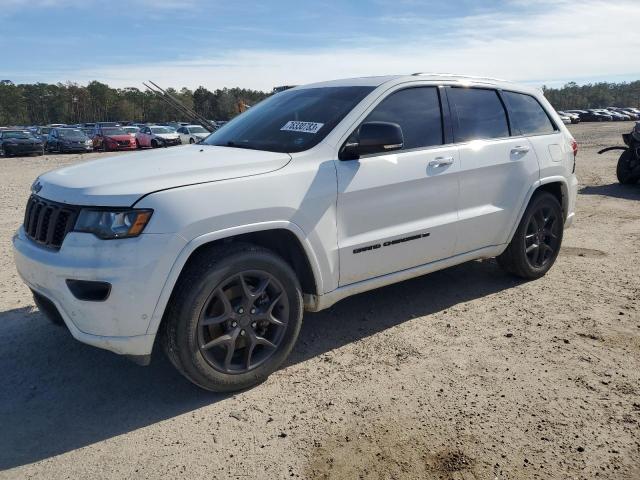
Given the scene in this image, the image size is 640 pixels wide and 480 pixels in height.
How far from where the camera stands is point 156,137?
3014 centimetres

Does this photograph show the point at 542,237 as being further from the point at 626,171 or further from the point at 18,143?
the point at 18,143

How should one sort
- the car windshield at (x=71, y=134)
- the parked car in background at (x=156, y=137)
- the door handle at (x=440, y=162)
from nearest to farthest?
1. the door handle at (x=440, y=162)
2. the car windshield at (x=71, y=134)
3. the parked car in background at (x=156, y=137)

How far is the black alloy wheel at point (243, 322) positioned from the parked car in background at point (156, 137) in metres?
28.3

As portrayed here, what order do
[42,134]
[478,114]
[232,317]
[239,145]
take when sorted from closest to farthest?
[232,317]
[239,145]
[478,114]
[42,134]

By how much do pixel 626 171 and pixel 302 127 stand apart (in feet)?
30.0

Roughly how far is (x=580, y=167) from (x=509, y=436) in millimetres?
13178

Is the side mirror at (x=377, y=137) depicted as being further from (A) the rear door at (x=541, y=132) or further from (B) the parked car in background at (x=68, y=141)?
(B) the parked car in background at (x=68, y=141)

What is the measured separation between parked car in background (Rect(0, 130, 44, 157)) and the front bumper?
27.9 meters

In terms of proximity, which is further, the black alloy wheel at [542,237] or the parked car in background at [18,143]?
the parked car in background at [18,143]

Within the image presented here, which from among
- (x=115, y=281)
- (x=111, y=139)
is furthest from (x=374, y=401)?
(x=111, y=139)

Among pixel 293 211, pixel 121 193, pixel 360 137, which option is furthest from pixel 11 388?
pixel 360 137

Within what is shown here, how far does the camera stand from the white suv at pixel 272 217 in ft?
9.01

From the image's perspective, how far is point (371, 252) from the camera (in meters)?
3.60

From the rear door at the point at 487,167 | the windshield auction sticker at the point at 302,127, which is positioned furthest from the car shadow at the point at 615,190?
the windshield auction sticker at the point at 302,127
